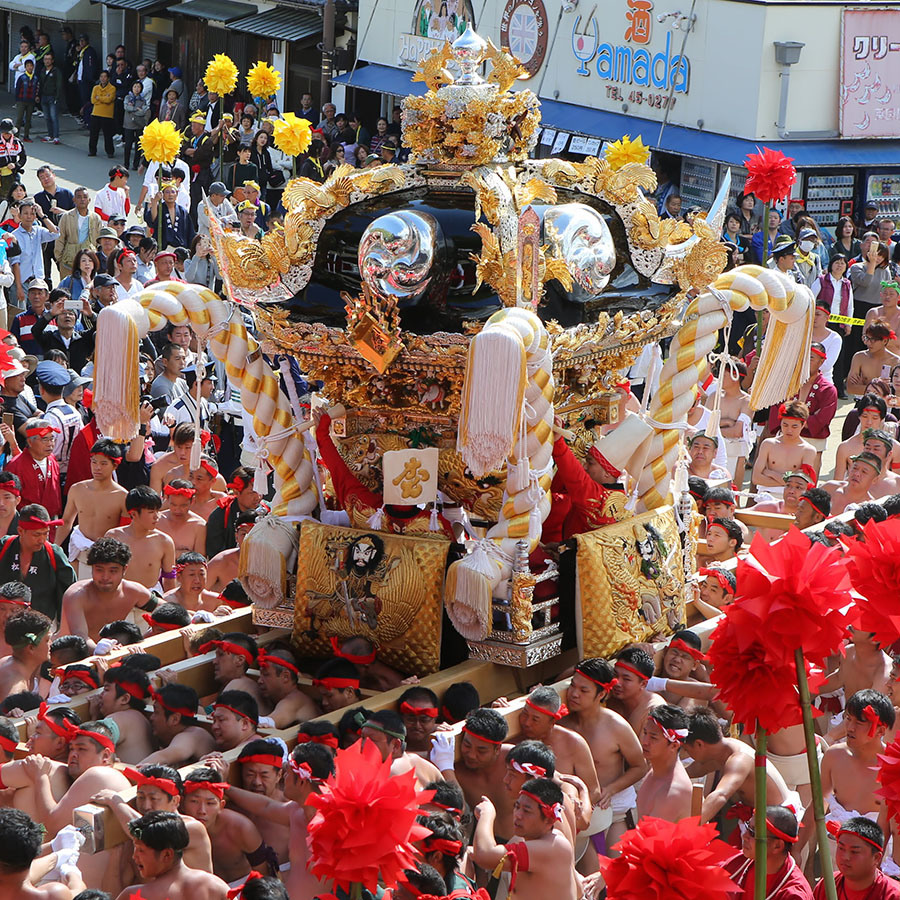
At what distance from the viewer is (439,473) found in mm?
7074

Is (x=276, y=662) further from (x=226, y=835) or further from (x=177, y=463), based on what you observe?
(x=177, y=463)

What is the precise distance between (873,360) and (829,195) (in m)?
5.20

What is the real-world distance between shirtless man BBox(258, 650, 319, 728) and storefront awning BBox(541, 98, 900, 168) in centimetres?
989

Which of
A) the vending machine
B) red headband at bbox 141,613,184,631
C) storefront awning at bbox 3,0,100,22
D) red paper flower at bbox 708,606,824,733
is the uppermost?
storefront awning at bbox 3,0,100,22

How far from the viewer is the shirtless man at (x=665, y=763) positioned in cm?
591

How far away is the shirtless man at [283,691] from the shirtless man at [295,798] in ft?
2.25

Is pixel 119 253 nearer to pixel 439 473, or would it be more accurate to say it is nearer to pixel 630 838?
pixel 439 473

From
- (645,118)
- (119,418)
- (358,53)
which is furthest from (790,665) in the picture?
(358,53)

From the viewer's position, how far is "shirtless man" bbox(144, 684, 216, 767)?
237 inches

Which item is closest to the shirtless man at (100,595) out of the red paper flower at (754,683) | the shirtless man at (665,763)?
the shirtless man at (665,763)

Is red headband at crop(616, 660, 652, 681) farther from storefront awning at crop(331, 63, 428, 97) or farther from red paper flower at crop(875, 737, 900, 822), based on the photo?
storefront awning at crop(331, 63, 428, 97)

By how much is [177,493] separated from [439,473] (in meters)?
1.75

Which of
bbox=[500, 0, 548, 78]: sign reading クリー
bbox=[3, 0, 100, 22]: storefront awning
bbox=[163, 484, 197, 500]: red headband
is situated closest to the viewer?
bbox=[163, 484, 197, 500]: red headband

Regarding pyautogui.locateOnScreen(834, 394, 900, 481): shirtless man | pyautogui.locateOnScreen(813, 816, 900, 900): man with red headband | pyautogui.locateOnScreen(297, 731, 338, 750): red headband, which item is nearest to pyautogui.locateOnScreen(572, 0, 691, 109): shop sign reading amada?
pyautogui.locateOnScreen(834, 394, 900, 481): shirtless man
